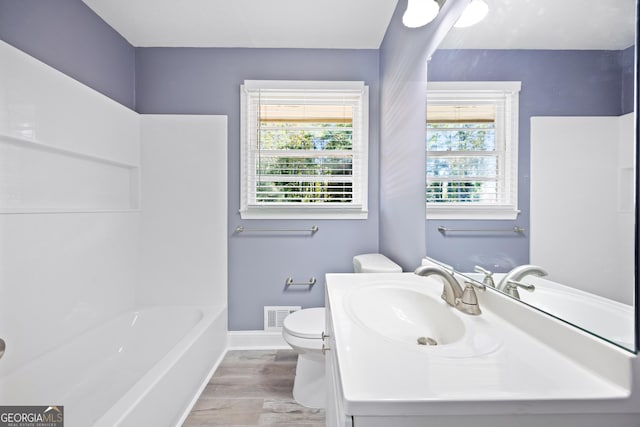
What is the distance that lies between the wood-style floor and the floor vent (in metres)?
0.22

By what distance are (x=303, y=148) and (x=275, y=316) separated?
54.1 inches

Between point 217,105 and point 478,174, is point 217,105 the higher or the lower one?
the higher one

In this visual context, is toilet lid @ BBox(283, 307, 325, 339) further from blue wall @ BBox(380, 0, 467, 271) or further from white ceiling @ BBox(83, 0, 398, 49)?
white ceiling @ BBox(83, 0, 398, 49)

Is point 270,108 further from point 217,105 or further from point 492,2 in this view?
point 492,2

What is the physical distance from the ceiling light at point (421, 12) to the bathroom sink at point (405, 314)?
1.27 meters

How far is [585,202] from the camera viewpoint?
2.07 feet

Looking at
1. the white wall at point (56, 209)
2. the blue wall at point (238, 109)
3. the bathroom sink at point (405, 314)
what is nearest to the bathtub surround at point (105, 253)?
the white wall at point (56, 209)

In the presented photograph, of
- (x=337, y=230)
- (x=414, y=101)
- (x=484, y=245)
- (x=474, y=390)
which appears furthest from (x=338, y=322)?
(x=337, y=230)

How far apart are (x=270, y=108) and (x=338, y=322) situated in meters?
1.89

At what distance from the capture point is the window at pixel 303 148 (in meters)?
2.20

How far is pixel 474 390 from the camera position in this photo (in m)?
0.49

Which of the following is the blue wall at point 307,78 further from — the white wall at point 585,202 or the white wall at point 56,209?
the white wall at point 56,209

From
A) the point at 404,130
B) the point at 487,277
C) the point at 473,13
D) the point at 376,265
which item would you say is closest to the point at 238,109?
the point at 404,130

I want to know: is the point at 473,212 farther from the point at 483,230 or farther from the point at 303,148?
the point at 303,148
